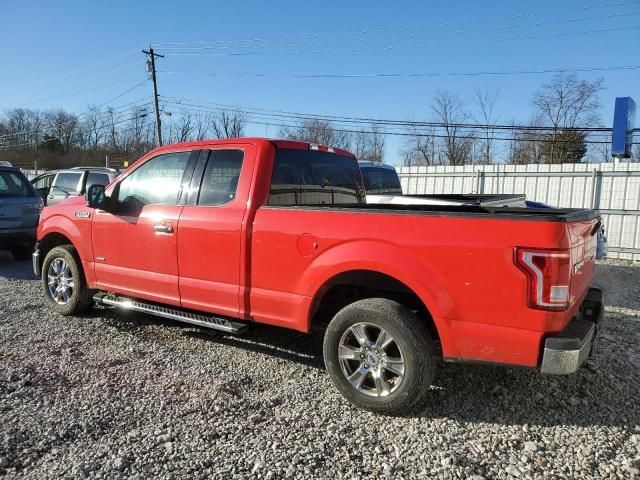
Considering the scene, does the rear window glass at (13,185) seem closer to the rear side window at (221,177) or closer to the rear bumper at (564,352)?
the rear side window at (221,177)

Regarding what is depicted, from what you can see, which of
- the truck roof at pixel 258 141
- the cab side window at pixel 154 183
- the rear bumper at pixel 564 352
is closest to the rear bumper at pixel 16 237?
the cab side window at pixel 154 183

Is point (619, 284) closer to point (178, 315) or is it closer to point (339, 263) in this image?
point (339, 263)

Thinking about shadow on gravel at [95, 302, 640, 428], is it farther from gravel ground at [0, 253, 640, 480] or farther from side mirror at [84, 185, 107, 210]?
side mirror at [84, 185, 107, 210]

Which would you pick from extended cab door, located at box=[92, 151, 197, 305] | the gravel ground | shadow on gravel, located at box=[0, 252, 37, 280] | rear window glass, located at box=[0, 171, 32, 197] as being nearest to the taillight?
the gravel ground

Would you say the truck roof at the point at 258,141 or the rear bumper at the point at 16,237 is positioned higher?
the truck roof at the point at 258,141

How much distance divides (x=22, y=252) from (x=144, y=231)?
262 inches

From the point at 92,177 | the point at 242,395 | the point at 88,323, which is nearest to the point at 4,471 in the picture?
the point at 242,395

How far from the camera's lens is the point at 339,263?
3488 mm

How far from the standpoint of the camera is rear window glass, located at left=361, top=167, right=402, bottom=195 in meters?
9.75

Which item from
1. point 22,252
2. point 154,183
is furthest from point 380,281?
point 22,252

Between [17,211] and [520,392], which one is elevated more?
[17,211]

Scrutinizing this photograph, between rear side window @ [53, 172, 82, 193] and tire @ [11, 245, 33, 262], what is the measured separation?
2.83m

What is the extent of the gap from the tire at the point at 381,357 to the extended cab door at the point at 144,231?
5.88ft

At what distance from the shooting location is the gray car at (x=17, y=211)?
8836 mm
